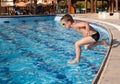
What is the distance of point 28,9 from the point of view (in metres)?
34.3

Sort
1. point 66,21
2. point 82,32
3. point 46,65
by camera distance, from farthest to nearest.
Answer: point 46,65 < point 82,32 < point 66,21

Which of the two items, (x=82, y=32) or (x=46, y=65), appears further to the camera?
(x=46, y=65)

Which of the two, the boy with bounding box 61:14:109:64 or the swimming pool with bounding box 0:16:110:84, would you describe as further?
the swimming pool with bounding box 0:16:110:84

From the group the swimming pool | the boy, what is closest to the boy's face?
the boy

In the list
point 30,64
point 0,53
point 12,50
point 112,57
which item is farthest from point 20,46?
point 112,57

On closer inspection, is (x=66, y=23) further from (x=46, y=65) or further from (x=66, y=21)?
(x=46, y=65)

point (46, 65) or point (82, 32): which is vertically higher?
point (82, 32)

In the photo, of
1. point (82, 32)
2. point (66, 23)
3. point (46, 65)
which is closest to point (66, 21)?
point (66, 23)

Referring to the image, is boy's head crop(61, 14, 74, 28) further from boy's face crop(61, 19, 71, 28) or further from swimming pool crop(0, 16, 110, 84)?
swimming pool crop(0, 16, 110, 84)

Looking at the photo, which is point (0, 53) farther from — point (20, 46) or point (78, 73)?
point (78, 73)

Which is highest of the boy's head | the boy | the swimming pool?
the boy's head

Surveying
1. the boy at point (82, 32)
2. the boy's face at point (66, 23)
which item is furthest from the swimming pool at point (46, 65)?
the boy's face at point (66, 23)

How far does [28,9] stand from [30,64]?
26.1m

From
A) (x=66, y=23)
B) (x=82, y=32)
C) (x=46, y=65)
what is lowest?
(x=46, y=65)
